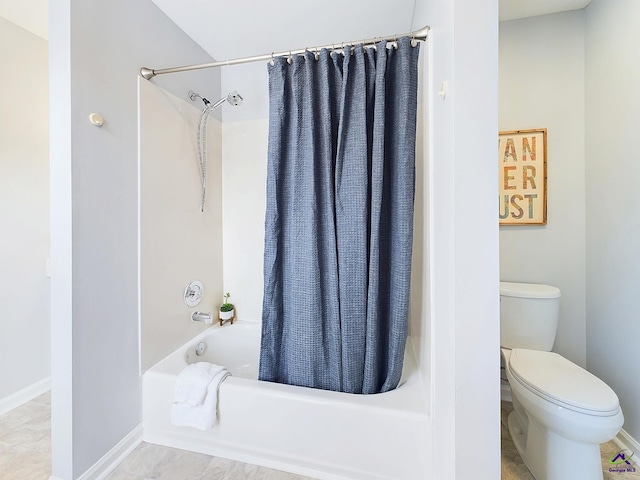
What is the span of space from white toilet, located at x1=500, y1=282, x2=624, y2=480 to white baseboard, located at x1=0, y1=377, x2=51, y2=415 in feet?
Result: 9.70

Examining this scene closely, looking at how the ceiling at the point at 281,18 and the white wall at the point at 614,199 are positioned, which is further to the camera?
the ceiling at the point at 281,18

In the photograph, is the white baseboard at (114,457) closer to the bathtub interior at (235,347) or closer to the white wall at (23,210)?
the bathtub interior at (235,347)

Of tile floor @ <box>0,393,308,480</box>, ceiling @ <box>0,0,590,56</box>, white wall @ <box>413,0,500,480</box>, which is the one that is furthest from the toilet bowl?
ceiling @ <box>0,0,590,56</box>

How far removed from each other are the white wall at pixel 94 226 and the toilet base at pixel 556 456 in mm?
2012

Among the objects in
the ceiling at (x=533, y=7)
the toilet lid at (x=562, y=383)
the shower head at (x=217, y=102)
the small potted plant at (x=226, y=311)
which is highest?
the ceiling at (x=533, y=7)

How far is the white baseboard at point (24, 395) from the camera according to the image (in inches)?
64.5

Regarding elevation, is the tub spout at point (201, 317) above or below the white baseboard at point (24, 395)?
above

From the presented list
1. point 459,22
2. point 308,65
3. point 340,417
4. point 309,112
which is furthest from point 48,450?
point 459,22

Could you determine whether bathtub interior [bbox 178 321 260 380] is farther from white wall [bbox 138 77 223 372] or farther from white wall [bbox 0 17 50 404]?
white wall [bbox 0 17 50 404]

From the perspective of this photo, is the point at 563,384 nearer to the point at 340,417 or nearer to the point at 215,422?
the point at 340,417

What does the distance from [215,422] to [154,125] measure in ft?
5.35

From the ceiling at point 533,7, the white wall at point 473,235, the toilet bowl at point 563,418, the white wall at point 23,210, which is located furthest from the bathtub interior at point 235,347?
the ceiling at point 533,7

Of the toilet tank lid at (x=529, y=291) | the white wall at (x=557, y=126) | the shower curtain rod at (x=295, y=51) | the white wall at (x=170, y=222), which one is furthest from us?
the white wall at (x=557, y=126)

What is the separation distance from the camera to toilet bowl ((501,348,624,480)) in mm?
1051
